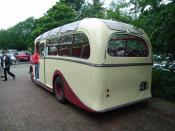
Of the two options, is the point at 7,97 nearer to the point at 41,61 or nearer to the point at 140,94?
the point at 41,61

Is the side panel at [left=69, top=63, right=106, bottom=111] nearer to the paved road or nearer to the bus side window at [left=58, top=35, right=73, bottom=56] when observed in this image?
the paved road

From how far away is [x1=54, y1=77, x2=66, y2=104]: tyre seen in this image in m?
7.46

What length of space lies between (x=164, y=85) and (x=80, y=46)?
344 centimetres

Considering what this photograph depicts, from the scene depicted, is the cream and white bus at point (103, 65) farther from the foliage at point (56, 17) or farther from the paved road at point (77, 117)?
the foliage at point (56, 17)

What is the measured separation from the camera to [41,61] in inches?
385

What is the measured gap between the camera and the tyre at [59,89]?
24.5ft

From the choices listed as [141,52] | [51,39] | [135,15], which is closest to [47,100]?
[51,39]

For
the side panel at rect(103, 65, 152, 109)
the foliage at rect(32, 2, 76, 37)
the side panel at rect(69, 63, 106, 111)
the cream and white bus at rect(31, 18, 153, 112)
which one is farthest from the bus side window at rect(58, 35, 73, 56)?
the foliage at rect(32, 2, 76, 37)

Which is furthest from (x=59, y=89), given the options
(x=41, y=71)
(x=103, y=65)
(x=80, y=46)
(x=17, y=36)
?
(x=17, y=36)

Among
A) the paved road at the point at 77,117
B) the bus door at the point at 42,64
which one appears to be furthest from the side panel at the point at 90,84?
the bus door at the point at 42,64

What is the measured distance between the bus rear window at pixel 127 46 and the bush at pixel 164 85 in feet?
5.09

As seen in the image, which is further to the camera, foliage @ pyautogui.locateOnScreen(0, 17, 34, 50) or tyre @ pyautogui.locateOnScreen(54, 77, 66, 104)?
foliage @ pyautogui.locateOnScreen(0, 17, 34, 50)

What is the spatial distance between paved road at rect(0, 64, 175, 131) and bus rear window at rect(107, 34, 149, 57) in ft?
5.57

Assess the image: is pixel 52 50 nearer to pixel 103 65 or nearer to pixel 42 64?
pixel 42 64
